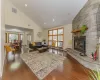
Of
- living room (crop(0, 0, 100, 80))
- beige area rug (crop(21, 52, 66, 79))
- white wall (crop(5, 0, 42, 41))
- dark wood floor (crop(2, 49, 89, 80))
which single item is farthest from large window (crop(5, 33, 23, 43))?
dark wood floor (crop(2, 49, 89, 80))

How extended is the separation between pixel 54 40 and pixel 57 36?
69 centimetres

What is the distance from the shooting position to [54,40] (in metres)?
9.64

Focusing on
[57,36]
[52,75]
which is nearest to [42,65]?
[52,75]

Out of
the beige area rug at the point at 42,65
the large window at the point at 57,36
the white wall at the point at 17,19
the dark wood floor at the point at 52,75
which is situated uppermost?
the white wall at the point at 17,19

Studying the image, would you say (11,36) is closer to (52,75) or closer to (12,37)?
(12,37)

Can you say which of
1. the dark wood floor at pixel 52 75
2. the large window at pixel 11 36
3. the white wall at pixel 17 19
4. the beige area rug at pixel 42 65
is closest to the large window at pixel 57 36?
the white wall at pixel 17 19

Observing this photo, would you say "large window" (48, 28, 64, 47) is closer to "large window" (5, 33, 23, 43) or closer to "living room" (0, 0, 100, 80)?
"living room" (0, 0, 100, 80)

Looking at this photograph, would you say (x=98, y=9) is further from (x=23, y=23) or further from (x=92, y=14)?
(x=23, y=23)

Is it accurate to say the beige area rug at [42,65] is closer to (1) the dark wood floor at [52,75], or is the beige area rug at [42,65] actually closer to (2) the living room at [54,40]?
(2) the living room at [54,40]

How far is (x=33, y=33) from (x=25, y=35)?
3047 mm

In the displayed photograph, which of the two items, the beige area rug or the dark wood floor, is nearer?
the dark wood floor

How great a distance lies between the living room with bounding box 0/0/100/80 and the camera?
3.01 metres

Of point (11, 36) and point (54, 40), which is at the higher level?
point (11, 36)

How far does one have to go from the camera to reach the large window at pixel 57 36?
8719mm
